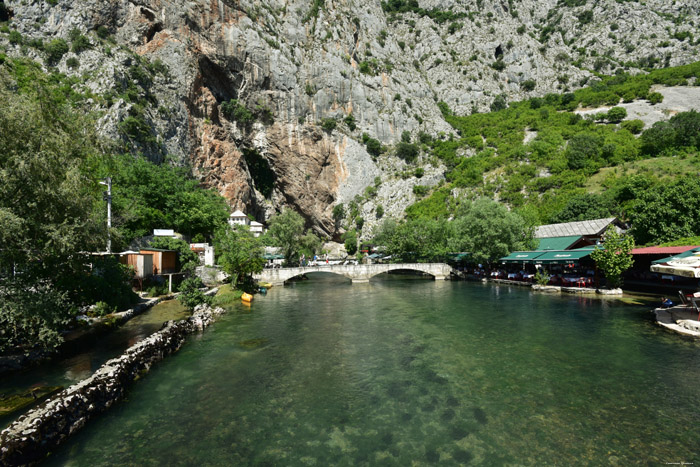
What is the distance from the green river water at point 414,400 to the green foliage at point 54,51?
62373mm

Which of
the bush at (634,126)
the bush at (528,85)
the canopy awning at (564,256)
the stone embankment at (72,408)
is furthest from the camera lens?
the bush at (528,85)

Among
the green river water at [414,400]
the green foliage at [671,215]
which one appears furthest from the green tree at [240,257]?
the green foliage at [671,215]

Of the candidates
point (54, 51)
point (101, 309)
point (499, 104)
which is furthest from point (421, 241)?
point (499, 104)

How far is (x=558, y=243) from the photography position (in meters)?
49.4

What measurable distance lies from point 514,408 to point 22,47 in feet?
269

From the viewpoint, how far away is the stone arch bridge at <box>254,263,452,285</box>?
53312 mm

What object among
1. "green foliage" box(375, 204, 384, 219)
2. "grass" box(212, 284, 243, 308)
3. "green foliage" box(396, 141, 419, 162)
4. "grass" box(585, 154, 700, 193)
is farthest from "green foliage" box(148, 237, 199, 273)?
"green foliage" box(396, 141, 419, 162)

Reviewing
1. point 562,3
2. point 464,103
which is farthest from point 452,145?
point 562,3

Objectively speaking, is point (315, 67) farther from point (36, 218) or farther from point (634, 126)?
point (36, 218)

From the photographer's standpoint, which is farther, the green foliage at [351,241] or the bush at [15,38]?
the green foliage at [351,241]

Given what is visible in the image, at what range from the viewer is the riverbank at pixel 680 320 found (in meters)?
19.1

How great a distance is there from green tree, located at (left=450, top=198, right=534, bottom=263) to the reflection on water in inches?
1752

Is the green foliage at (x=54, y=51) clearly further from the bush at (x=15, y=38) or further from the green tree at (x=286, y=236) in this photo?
the green tree at (x=286, y=236)

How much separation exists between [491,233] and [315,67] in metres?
75.2
